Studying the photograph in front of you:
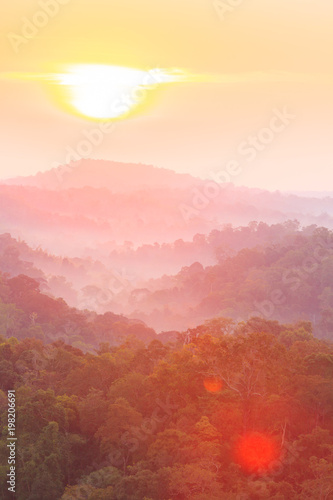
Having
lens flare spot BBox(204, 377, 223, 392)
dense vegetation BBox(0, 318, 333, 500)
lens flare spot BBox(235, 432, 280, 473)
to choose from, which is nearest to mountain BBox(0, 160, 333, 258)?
dense vegetation BBox(0, 318, 333, 500)

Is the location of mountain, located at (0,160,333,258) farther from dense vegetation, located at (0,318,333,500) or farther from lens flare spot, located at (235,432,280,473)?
lens flare spot, located at (235,432,280,473)

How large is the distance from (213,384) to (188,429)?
2.28 meters

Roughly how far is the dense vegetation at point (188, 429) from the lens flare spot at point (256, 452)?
0.10ft

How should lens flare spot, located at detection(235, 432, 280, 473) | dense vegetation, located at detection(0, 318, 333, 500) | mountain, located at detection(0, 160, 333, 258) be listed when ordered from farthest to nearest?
mountain, located at detection(0, 160, 333, 258)
lens flare spot, located at detection(235, 432, 280, 473)
dense vegetation, located at detection(0, 318, 333, 500)

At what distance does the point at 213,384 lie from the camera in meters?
19.6

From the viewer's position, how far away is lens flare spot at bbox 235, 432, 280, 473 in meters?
16.6

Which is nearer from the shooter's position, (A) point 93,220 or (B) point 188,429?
(B) point 188,429

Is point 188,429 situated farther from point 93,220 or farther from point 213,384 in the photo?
point 93,220

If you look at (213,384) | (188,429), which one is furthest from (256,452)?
(213,384)

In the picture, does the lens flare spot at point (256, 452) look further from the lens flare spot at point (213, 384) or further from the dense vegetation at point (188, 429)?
the lens flare spot at point (213, 384)

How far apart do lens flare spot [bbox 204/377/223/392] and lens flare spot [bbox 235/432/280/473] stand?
2.39 meters

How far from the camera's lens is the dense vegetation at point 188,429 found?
15.5 m

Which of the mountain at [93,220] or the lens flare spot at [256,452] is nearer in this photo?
the lens flare spot at [256,452]

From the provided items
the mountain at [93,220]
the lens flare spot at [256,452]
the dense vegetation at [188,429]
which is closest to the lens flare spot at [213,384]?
the dense vegetation at [188,429]
